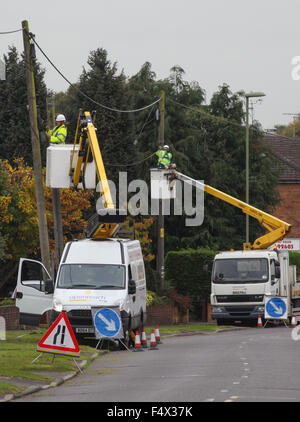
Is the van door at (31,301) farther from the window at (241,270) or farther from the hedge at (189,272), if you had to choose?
the hedge at (189,272)

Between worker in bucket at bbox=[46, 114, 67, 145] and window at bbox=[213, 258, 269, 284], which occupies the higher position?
worker in bucket at bbox=[46, 114, 67, 145]

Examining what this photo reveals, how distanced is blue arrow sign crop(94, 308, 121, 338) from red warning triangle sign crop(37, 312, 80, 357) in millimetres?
4736

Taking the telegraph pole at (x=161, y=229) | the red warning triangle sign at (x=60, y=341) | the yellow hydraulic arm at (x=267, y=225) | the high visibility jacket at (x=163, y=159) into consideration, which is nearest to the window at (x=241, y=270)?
the yellow hydraulic arm at (x=267, y=225)

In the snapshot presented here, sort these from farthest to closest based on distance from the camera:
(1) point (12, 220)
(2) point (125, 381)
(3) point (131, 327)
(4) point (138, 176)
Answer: (4) point (138, 176) < (1) point (12, 220) < (3) point (131, 327) < (2) point (125, 381)

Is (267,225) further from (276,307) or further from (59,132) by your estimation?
(59,132)

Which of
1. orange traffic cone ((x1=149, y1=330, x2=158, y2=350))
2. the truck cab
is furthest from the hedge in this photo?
orange traffic cone ((x1=149, y1=330, x2=158, y2=350))

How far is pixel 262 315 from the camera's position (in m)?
34.5

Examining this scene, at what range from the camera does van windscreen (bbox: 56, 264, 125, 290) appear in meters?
24.3
